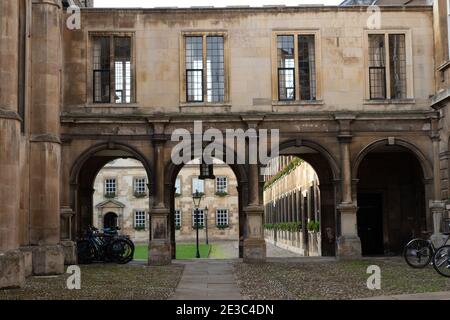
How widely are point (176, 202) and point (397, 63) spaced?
44835 millimetres

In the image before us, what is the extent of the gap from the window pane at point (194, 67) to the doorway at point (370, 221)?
26.5ft

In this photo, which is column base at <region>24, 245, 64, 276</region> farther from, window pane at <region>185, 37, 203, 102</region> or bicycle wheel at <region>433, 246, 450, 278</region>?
bicycle wheel at <region>433, 246, 450, 278</region>

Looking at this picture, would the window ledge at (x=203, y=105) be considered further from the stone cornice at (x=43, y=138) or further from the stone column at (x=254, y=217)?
the stone cornice at (x=43, y=138)

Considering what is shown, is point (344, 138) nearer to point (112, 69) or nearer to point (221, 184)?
point (112, 69)

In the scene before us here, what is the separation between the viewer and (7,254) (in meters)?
15.0

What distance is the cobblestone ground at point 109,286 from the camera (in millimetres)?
13594

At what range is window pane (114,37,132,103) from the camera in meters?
24.5

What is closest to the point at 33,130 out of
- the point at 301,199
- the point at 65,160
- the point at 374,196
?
the point at 65,160

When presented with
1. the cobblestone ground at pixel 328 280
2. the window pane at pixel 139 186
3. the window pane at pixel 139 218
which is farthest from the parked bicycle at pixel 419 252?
the window pane at pixel 139 186

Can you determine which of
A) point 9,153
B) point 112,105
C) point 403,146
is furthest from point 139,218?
point 9,153

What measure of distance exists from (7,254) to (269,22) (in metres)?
12.9

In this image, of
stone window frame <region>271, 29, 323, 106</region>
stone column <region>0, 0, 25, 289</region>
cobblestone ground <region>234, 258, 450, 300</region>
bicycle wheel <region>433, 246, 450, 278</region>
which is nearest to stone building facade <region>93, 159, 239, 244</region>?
stone window frame <region>271, 29, 323, 106</region>

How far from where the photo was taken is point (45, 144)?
64.3ft
